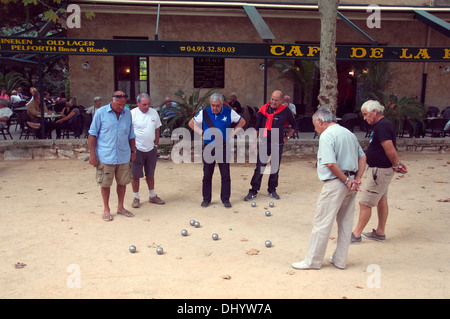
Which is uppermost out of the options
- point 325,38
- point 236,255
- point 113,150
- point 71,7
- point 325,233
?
point 71,7

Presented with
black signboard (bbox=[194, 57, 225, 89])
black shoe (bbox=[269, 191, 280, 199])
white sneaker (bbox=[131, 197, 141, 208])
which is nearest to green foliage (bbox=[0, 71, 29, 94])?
black signboard (bbox=[194, 57, 225, 89])

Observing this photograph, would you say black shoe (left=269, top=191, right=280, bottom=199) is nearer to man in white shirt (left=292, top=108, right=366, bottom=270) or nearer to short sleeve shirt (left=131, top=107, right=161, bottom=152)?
short sleeve shirt (left=131, top=107, right=161, bottom=152)

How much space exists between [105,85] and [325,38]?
798 cm

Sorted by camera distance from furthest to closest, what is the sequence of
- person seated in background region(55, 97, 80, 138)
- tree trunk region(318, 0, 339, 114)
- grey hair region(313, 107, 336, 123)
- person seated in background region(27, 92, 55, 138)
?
1. person seated in background region(27, 92, 55, 138)
2. person seated in background region(55, 97, 80, 138)
3. tree trunk region(318, 0, 339, 114)
4. grey hair region(313, 107, 336, 123)

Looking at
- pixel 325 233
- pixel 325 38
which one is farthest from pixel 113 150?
pixel 325 38

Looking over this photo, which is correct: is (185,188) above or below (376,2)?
below

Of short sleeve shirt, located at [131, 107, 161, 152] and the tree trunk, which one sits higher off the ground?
the tree trunk

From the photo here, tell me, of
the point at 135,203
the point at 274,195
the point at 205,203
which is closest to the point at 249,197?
the point at 274,195

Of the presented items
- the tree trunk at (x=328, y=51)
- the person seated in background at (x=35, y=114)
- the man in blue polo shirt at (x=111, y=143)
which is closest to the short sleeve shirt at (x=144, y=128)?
the man in blue polo shirt at (x=111, y=143)

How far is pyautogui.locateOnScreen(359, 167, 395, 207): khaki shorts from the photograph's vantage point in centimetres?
516

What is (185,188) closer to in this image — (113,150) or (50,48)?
(113,150)

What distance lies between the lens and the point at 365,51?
10.6 metres

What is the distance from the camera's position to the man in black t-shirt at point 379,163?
5.05m

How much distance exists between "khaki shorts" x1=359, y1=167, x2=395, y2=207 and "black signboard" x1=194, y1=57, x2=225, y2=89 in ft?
32.6
